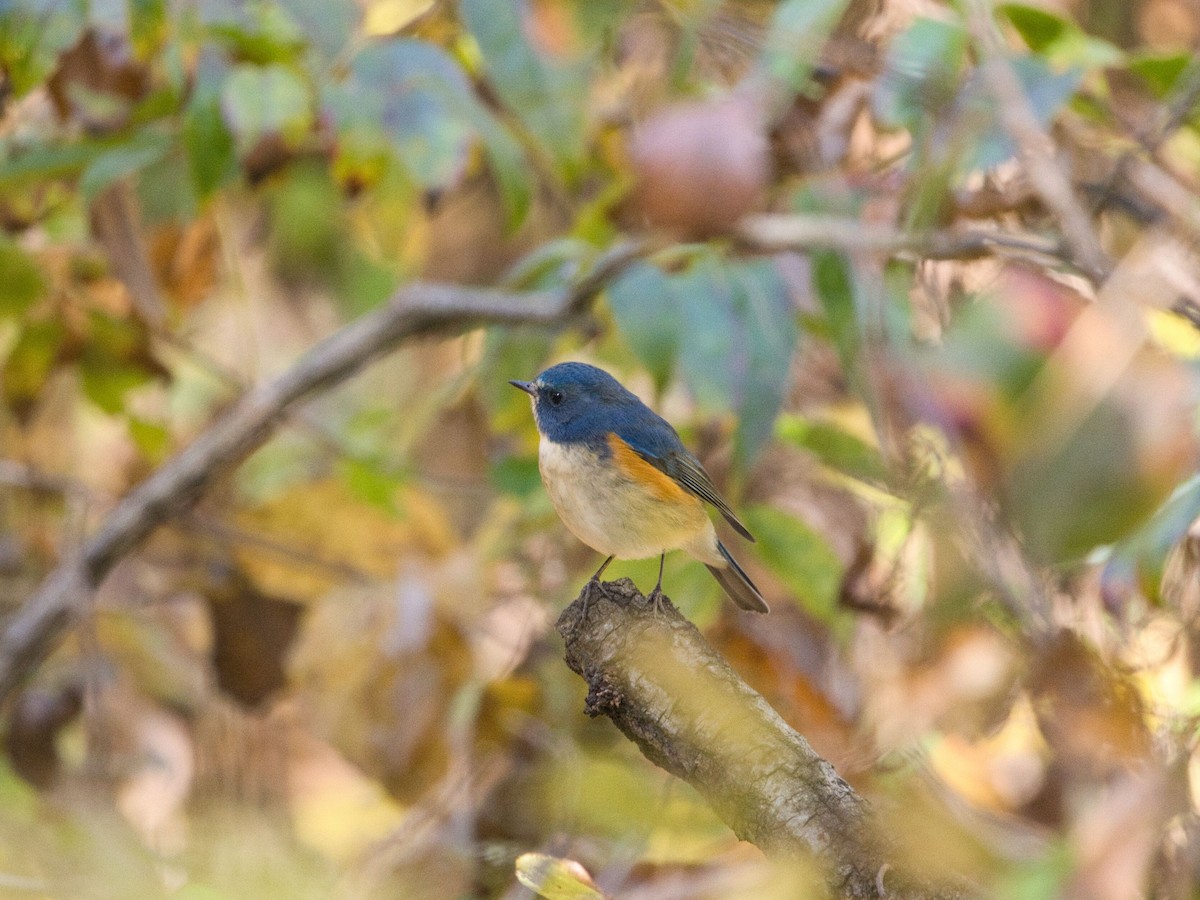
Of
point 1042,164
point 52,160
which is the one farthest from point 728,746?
point 52,160

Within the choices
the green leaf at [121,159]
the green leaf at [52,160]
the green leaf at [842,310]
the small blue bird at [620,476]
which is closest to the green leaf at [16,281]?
the green leaf at [52,160]

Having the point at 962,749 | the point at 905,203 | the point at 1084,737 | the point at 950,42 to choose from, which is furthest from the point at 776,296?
the point at 962,749

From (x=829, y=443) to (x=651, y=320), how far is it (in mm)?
920

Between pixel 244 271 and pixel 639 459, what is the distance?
408cm

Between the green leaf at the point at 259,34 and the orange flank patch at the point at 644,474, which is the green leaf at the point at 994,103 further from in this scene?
the green leaf at the point at 259,34

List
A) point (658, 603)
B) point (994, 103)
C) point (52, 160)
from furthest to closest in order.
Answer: point (52, 160)
point (994, 103)
point (658, 603)

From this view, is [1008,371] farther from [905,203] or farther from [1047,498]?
[905,203]

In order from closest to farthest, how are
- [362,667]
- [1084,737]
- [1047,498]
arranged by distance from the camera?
[1047,498]
[1084,737]
[362,667]

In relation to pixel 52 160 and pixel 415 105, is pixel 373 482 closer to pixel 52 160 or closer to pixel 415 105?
pixel 52 160

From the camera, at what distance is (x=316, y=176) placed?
19.8 ft

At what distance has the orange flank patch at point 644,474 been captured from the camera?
3.28 meters

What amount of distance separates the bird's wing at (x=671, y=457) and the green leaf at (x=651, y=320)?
40 cm

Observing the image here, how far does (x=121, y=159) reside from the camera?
3.50 meters

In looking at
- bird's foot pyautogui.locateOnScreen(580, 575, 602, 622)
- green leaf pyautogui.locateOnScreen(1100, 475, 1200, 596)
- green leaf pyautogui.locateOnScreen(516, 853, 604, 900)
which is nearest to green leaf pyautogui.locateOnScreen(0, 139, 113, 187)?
bird's foot pyautogui.locateOnScreen(580, 575, 602, 622)
